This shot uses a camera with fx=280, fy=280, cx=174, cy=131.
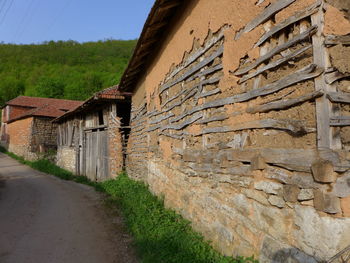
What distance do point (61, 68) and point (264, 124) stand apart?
62705 millimetres

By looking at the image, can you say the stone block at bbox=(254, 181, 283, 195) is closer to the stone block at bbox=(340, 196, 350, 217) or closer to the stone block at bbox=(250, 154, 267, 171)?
the stone block at bbox=(250, 154, 267, 171)

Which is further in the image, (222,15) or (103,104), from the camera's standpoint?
(103,104)

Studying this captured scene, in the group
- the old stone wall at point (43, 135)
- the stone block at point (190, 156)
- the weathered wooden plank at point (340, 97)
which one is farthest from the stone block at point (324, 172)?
the old stone wall at point (43, 135)

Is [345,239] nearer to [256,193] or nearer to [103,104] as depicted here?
[256,193]

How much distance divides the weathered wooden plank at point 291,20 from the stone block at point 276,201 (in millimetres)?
1495

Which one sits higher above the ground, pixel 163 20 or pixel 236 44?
pixel 163 20

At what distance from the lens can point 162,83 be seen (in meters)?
6.52

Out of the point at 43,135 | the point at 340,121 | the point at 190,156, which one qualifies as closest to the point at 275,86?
the point at 340,121

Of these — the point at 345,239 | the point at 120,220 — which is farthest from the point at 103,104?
the point at 345,239

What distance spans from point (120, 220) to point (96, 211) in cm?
116

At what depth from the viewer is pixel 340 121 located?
78.0 inches

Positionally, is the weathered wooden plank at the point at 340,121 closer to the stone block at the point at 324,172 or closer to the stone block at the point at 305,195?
the stone block at the point at 324,172

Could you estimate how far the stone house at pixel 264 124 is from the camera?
6.63 feet

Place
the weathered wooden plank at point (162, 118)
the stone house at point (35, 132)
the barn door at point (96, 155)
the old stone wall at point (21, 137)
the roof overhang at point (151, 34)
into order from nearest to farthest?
1. the roof overhang at point (151, 34)
2. the weathered wooden plank at point (162, 118)
3. the barn door at point (96, 155)
4. the stone house at point (35, 132)
5. the old stone wall at point (21, 137)
